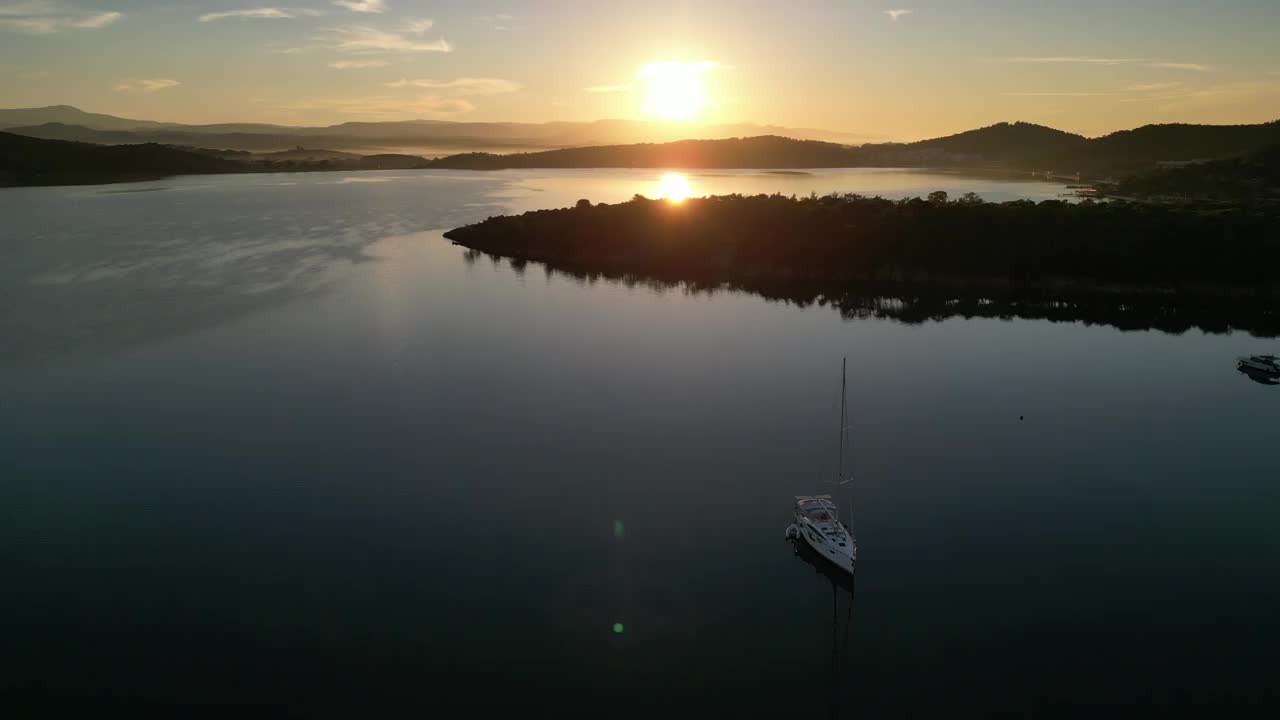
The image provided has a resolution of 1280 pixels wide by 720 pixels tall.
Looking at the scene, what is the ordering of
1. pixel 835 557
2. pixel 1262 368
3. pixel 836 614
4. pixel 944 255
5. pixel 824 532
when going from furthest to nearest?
pixel 944 255 → pixel 1262 368 → pixel 824 532 → pixel 835 557 → pixel 836 614

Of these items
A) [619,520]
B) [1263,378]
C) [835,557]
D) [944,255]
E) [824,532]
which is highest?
[944,255]

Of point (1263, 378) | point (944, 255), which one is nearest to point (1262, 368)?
point (1263, 378)

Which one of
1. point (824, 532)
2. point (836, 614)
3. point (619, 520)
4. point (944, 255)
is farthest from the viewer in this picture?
point (944, 255)

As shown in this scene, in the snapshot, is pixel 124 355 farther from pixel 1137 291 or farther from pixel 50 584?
pixel 1137 291

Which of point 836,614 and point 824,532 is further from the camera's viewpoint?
point 824,532

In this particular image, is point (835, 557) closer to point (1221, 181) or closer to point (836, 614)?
point (836, 614)

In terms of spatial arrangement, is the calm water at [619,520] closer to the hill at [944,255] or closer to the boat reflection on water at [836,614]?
the boat reflection on water at [836,614]
